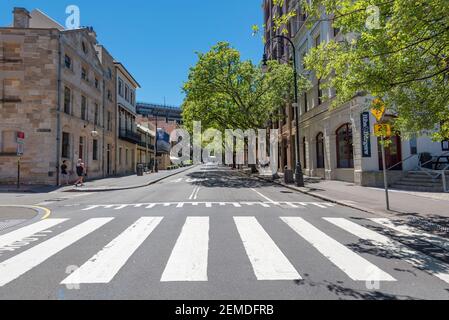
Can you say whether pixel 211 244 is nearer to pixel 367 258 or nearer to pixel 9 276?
pixel 367 258

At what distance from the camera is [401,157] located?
18.5 metres

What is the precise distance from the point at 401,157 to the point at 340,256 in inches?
640

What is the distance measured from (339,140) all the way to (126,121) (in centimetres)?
2852

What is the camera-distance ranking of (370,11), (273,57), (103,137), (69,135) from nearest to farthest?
(370,11) < (69,135) < (103,137) < (273,57)

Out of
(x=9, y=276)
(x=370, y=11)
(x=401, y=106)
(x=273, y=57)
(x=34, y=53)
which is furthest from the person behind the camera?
(x=273, y=57)

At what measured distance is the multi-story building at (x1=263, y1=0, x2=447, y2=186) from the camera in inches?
716

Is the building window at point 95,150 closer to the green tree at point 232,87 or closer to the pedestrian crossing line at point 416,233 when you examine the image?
the green tree at point 232,87

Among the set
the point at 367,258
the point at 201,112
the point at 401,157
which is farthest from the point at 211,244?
the point at 201,112

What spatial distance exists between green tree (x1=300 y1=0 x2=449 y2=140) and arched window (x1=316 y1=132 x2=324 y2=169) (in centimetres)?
1838

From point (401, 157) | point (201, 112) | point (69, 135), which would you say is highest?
point (201, 112)

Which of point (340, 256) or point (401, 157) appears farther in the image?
point (401, 157)

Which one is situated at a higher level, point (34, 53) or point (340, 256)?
point (34, 53)

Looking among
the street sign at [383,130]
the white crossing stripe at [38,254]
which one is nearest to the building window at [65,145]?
the white crossing stripe at [38,254]

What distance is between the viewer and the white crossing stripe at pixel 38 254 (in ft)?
14.3
